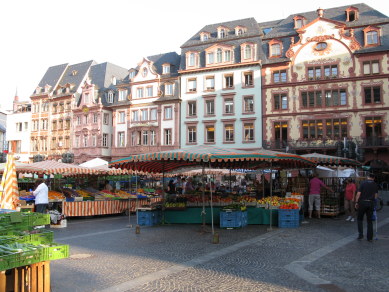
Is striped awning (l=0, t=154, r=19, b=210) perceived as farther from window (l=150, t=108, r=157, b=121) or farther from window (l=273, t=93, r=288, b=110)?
window (l=150, t=108, r=157, b=121)

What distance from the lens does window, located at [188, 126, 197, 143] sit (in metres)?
41.3

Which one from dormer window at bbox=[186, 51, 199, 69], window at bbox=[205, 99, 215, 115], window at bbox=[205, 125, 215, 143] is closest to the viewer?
window at bbox=[205, 125, 215, 143]

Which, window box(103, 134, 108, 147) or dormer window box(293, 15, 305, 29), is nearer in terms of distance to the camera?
dormer window box(293, 15, 305, 29)

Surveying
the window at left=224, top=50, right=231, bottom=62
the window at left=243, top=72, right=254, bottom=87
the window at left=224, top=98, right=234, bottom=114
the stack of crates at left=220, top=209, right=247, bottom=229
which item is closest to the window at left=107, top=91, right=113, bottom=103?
the window at left=224, top=98, right=234, bottom=114

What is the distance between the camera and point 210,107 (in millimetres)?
40938

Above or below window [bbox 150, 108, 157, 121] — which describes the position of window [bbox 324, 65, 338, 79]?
above

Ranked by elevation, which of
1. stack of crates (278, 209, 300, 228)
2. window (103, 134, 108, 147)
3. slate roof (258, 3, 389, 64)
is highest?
slate roof (258, 3, 389, 64)

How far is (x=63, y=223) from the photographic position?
15453mm

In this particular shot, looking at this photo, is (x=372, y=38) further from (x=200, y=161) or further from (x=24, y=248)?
(x=24, y=248)

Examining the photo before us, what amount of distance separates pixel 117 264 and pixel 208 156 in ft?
16.0

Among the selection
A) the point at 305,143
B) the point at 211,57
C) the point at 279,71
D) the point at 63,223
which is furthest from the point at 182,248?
the point at 211,57

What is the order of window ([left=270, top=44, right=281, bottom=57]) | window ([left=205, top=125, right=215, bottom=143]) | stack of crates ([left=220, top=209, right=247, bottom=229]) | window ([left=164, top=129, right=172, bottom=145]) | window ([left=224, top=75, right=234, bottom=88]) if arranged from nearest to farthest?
stack of crates ([left=220, top=209, right=247, bottom=229]), window ([left=270, top=44, right=281, bottom=57]), window ([left=224, top=75, right=234, bottom=88]), window ([left=205, top=125, right=215, bottom=143]), window ([left=164, top=129, right=172, bottom=145])

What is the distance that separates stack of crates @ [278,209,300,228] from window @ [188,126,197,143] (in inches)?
1082

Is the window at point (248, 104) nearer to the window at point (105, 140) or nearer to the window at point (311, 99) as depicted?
the window at point (311, 99)
